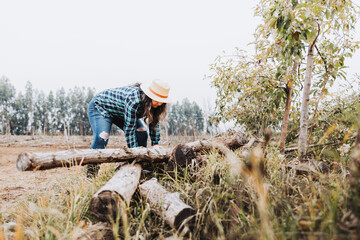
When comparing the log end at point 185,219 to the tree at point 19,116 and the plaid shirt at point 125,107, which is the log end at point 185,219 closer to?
the plaid shirt at point 125,107

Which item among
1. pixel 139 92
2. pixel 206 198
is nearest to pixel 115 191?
pixel 206 198

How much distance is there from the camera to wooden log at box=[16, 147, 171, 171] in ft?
4.99

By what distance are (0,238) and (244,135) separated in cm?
290

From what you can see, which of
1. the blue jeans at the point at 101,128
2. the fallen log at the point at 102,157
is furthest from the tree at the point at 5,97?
the fallen log at the point at 102,157

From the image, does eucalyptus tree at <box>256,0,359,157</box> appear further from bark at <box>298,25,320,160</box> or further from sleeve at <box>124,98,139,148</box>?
sleeve at <box>124,98,139,148</box>

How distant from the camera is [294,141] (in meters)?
5.40

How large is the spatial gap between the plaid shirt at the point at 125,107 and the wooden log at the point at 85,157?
522mm

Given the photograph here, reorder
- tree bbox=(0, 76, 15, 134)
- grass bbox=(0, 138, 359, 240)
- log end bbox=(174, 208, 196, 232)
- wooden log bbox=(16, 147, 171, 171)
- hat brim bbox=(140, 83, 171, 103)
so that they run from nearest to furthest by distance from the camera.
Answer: grass bbox=(0, 138, 359, 240) → log end bbox=(174, 208, 196, 232) → wooden log bbox=(16, 147, 171, 171) → hat brim bbox=(140, 83, 171, 103) → tree bbox=(0, 76, 15, 134)

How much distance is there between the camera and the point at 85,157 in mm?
Result: 1912

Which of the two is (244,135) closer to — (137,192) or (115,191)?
(137,192)

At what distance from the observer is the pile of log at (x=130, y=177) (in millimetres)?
1474

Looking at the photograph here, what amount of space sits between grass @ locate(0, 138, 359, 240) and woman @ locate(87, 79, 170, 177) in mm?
813

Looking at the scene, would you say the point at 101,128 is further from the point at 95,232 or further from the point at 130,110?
the point at 95,232

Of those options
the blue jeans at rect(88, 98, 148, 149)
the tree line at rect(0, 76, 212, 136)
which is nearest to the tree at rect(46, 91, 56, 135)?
→ the tree line at rect(0, 76, 212, 136)
